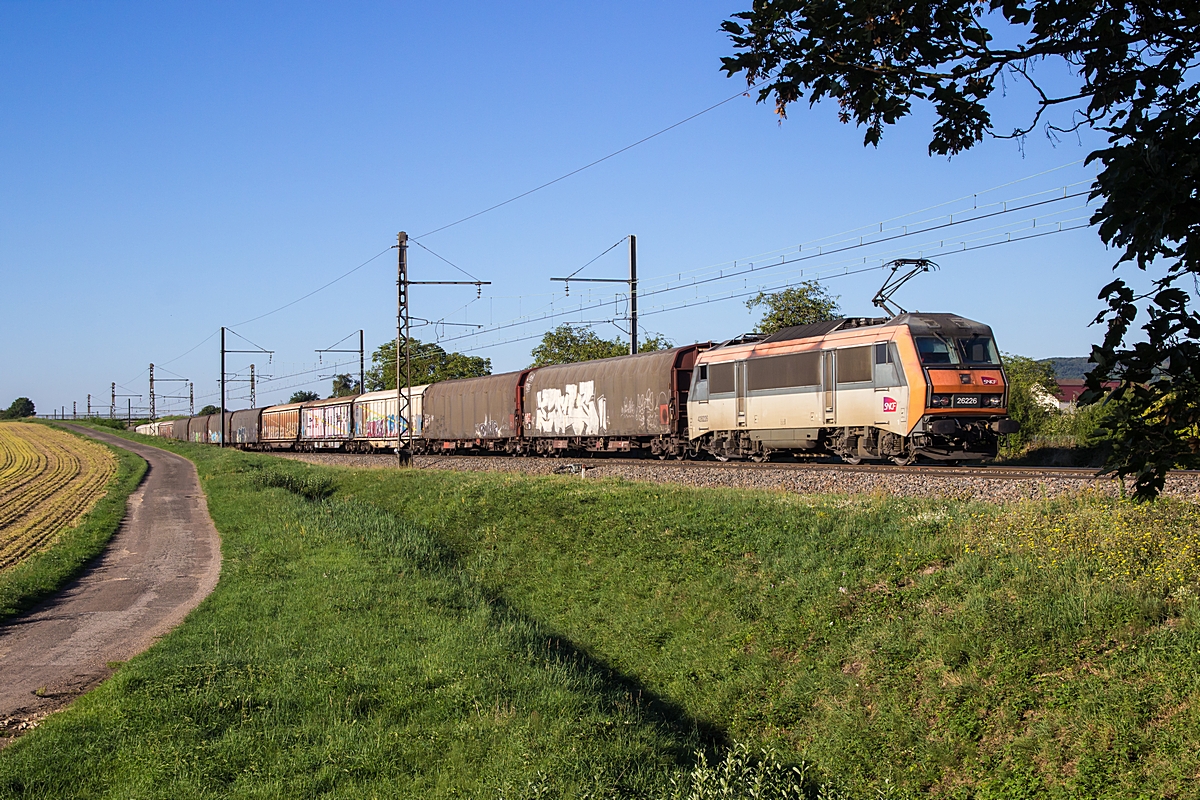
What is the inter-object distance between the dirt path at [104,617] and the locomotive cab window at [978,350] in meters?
15.7

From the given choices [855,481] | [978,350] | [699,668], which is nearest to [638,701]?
[699,668]

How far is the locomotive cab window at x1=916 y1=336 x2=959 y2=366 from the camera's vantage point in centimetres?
2022

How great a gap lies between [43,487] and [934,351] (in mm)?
34703

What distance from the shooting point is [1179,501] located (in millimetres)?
12156

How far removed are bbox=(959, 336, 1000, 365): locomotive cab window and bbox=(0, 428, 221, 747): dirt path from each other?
15735 mm

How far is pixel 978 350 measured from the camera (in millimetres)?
20938

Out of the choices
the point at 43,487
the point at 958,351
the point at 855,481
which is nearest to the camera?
the point at 855,481

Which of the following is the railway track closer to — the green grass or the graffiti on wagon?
the graffiti on wagon

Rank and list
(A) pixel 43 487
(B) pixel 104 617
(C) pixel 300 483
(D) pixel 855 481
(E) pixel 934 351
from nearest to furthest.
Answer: (B) pixel 104 617 → (D) pixel 855 481 → (E) pixel 934 351 → (C) pixel 300 483 → (A) pixel 43 487

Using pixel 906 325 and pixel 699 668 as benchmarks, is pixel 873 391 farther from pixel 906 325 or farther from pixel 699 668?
pixel 699 668

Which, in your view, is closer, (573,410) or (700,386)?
(700,386)

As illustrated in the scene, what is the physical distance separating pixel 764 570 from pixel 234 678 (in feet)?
26.3

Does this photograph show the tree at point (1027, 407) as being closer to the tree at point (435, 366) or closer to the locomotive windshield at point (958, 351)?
the locomotive windshield at point (958, 351)

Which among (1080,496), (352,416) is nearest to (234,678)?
(1080,496)
